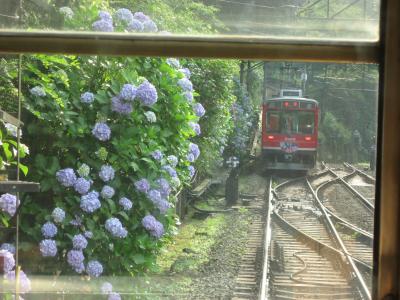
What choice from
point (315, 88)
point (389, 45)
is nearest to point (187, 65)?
point (315, 88)

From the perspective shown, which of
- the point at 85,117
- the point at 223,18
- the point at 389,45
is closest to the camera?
the point at 389,45

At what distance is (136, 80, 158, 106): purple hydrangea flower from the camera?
138 centimetres

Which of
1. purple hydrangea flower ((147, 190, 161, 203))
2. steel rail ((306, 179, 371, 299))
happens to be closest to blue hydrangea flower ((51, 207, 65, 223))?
purple hydrangea flower ((147, 190, 161, 203))

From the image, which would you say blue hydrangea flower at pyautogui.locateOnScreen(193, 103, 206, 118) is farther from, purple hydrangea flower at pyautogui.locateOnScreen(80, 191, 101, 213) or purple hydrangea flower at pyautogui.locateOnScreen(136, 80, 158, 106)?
purple hydrangea flower at pyautogui.locateOnScreen(80, 191, 101, 213)

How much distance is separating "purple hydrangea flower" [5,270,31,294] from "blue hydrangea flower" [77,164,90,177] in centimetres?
26

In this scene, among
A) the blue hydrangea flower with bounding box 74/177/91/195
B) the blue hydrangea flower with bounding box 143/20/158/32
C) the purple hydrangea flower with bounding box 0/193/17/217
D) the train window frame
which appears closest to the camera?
the train window frame

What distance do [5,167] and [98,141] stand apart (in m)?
0.21

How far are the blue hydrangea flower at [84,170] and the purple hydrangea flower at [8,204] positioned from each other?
16 cm

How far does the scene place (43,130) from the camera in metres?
1.27

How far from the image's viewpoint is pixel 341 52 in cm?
102

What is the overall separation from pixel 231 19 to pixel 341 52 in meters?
0.22

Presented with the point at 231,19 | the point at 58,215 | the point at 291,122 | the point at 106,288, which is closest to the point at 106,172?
the point at 58,215

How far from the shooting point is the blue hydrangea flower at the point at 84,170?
51.7 inches

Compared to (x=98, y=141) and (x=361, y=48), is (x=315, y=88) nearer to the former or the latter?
(x=361, y=48)
